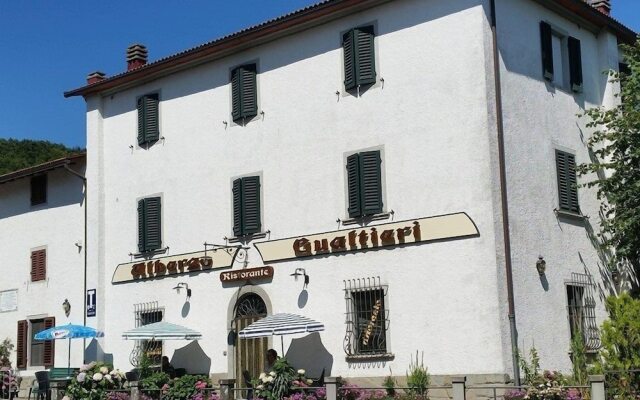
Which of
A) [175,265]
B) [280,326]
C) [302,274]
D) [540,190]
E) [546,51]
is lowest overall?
[280,326]

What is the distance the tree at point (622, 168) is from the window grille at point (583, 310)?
1034mm

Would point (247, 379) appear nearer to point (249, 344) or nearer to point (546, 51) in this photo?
point (249, 344)

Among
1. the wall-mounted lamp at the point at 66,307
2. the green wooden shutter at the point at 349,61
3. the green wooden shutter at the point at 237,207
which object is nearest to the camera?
the green wooden shutter at the point at 349,61

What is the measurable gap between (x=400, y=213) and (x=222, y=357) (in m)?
6.03

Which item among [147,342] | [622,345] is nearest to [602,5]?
[622,345]

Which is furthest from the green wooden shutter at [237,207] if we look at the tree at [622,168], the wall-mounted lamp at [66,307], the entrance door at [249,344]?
the tree at [622,168]

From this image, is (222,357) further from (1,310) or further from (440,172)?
(1,310)

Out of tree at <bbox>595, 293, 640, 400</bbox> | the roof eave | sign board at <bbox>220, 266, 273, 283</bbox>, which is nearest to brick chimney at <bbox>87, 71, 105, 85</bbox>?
the roof eave

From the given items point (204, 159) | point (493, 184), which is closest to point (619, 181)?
point (493, 184)

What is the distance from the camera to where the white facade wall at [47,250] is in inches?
1073

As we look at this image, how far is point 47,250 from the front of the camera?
2828cm

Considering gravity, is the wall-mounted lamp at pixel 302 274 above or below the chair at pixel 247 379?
above

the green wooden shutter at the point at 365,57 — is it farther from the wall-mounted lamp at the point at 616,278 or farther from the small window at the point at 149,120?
the wall-mounted lamp at the point at 616,278

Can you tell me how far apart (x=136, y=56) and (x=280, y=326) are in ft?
35.0
